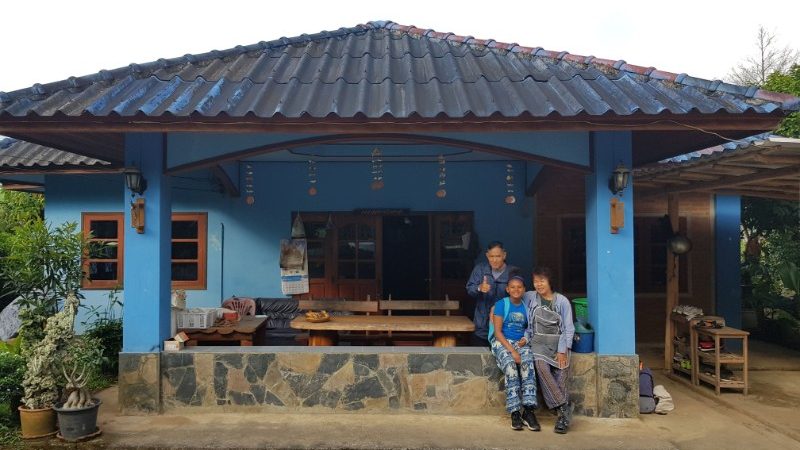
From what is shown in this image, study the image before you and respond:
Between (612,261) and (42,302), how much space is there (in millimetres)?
5936

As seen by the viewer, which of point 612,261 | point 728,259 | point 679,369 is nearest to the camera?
point 612,261

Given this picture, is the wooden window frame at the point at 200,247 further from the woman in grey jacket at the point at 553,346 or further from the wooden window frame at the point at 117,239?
the woman in grey jacket at the point at 553,346

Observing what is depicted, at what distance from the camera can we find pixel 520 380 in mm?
4953

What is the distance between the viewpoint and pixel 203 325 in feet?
20.0

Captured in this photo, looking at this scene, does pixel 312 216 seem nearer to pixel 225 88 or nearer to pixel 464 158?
pixel 464 158

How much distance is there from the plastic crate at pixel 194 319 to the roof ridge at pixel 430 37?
268 cm

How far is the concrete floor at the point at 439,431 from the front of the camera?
454cm

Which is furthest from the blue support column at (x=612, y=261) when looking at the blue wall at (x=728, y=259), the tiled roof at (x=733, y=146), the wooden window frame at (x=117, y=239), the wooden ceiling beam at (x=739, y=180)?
the wooden window frame at (x=117, y=239)

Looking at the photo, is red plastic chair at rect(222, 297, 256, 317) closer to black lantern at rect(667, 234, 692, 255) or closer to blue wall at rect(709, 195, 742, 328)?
black lantern at rect(667, 234, 692, 255)

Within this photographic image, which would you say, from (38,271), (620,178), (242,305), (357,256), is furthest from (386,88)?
(242,305)

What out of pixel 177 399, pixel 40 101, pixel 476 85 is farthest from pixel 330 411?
pixel 40 101

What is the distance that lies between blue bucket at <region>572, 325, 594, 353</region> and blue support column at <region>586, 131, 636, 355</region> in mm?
102

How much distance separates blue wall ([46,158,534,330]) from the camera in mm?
8414

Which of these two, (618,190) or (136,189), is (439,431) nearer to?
(618,190)
